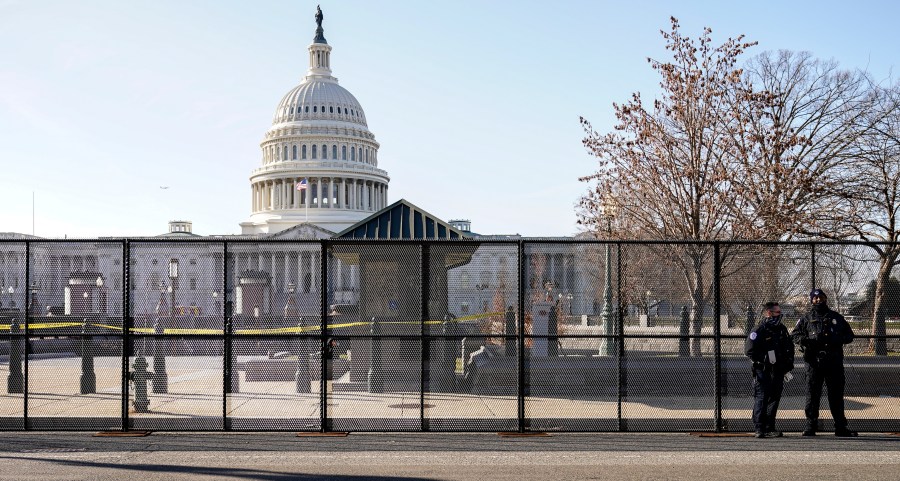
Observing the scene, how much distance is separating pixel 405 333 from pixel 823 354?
5.72 meters

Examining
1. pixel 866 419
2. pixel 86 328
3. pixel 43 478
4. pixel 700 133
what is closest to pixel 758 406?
pixel 866 419

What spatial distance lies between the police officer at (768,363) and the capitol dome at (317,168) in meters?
118

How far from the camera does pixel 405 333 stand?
14.5 metres

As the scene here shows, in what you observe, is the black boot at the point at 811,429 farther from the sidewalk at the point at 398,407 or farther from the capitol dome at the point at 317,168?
the capitol dome at the point at 317,168

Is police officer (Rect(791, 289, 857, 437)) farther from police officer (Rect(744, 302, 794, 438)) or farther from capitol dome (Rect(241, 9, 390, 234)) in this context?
capitol dome (Rect(241, 9, 390, 234))

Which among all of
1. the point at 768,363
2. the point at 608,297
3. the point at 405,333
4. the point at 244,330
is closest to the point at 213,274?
the point at 244,330

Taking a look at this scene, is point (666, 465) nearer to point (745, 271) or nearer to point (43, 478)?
point (745, 271)

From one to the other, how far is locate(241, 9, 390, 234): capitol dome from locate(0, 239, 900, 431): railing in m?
114

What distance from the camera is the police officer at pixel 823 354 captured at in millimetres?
12047

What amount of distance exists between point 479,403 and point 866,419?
5218 mm

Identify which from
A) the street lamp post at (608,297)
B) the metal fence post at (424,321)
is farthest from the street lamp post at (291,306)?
the street lamp post at (608,297)

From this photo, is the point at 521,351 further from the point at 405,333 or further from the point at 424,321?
the point at 405,333

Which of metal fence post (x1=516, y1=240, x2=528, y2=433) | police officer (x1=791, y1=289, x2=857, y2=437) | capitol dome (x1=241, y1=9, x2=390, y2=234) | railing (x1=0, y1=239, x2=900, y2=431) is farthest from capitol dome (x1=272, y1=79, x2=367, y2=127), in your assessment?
police officer (x1=791, y1=289, x2=857, y2=437)

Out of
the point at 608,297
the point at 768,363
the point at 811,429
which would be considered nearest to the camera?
the point at 768,363
